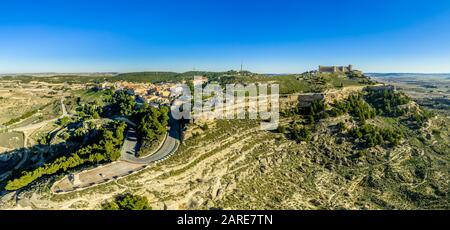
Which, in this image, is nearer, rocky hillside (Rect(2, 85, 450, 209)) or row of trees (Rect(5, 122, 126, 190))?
rocky hillside (Rect(2, 85, 450, 209))

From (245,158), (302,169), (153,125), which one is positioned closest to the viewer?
(245,158)

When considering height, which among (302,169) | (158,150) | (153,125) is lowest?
(302,169)

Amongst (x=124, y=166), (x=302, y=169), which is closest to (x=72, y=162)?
(x=124, y=166)

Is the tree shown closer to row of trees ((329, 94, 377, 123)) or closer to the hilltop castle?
row of trees ((329, 94, 377, 123))

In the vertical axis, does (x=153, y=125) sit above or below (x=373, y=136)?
above

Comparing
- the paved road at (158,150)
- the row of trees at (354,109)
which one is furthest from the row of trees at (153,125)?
the row of trees at (354,109)

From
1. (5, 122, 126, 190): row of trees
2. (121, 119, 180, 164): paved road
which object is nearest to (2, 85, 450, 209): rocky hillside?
(121, 119, 180, 164): paved road

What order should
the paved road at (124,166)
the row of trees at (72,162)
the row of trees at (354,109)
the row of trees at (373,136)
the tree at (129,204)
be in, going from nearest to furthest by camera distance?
1. the tree at (129,204)
2. the paved road at (124,166)
3. the row of trees at (72,162)
4. the row of trees at (373,136)
5. the row of trees at (354,109)

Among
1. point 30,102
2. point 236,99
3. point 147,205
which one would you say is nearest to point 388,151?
point 236,99

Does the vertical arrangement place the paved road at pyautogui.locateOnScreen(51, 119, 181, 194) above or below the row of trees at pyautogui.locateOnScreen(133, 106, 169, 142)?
below

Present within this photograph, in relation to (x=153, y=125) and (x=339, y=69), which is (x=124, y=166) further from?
(x=339, y=69)

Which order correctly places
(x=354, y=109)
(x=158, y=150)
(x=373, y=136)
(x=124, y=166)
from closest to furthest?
(x=124, y=166) → (x=158, y=150) → (x=373, y=136) → (x=354, y=109)

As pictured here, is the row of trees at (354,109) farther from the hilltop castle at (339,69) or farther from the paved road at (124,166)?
the hilltop castle at (339,69)
